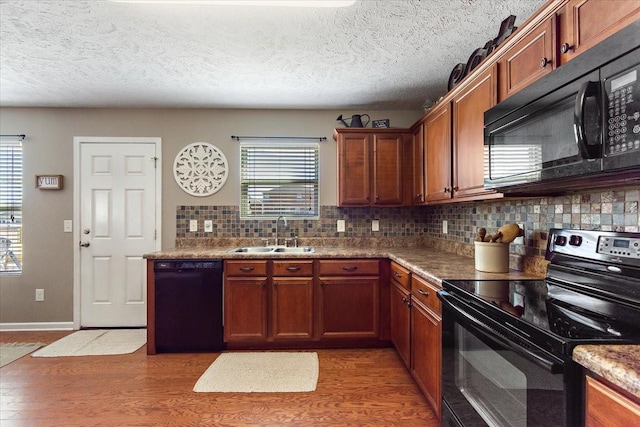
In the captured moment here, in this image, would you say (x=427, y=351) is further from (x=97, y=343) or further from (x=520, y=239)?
(x=97, y=343)

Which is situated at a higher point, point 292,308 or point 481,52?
point 481,52

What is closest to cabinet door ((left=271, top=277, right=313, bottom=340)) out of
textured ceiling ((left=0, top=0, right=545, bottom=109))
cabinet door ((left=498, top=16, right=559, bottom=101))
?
textured ceiling ((left=0, top=0, right=545, bottom=109))

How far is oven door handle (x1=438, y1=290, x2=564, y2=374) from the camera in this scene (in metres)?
0.89

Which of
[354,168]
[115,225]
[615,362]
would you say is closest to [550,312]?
[615,362]

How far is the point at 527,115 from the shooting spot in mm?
1327

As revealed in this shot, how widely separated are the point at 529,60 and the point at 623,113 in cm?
73

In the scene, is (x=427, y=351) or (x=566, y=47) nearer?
(x=566, y=47)

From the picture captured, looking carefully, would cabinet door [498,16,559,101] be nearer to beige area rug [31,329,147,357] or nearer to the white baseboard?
beige area rug [31,329,147,357]

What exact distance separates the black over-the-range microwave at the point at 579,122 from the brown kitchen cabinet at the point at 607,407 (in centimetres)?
57

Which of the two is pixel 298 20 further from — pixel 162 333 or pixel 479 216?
pixel 162 333

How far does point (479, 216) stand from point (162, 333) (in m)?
2.77

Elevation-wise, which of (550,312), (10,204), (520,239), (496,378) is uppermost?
(10,204)

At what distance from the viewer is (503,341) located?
3.69 ft

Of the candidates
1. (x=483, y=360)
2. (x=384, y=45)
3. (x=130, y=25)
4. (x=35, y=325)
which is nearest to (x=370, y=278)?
(x=483, y=360)
